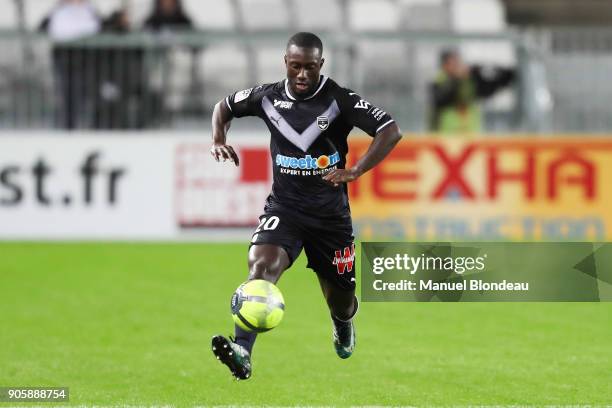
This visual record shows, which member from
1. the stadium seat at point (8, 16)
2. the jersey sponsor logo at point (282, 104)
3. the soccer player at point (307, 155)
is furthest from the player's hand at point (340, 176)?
the stadium seat at point (8, 16)

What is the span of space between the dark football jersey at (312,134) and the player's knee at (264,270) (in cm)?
51

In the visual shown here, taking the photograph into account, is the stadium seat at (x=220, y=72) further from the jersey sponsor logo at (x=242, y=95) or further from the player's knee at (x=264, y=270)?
the player's knee at (x=264, y=270)

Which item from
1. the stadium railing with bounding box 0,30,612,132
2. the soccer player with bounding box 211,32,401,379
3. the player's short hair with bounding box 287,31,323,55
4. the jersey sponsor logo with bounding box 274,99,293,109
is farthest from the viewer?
the stadium railing with bounding box 0,30,612,132

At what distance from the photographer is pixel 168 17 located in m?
18.2

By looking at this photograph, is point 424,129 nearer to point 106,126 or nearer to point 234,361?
point 106,126

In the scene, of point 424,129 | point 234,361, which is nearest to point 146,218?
point 424,129

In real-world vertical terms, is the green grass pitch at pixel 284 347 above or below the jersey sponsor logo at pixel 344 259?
below

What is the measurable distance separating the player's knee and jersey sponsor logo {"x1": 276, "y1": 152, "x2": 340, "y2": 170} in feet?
2.17

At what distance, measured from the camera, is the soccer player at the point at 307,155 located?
26.3ft

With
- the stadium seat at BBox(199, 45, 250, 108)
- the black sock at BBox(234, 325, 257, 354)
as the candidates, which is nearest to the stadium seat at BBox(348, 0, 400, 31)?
the stadium seat at BBox(199, 45, 250, 108)

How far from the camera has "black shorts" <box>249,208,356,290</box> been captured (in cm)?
822

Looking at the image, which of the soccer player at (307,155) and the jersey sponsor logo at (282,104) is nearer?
the soccer player at (307,155)

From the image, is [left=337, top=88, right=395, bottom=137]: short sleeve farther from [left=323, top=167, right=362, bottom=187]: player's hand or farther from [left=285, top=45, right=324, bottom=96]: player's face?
[left=323, top=167, right=362, bottom=187]: player's hand

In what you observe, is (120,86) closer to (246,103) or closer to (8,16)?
(8,16)
